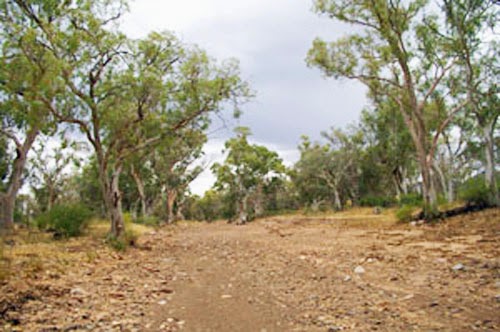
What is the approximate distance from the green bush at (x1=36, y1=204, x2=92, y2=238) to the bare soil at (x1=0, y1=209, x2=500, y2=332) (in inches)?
228

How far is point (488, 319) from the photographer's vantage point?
3.52 metres

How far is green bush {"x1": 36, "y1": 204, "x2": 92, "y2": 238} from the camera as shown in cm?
1416

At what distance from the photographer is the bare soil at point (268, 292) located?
150 inches

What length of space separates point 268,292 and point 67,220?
470 inches

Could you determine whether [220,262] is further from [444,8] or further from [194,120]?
[444,8]

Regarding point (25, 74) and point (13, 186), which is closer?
point (25, 74)

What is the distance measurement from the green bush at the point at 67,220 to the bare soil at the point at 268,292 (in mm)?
5785

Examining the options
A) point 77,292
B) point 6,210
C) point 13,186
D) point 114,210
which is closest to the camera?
point 77,292

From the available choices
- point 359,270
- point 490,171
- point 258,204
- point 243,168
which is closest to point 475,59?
point 490,171

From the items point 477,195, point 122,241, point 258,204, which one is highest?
point 258,204

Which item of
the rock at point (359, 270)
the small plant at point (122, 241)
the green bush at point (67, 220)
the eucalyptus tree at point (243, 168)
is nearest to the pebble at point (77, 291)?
the rock at point (359, 270)

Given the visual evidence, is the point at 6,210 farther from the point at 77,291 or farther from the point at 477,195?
the point at 477,195

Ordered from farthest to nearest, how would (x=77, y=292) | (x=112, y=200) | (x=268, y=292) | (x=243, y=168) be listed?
(x=243, y=168) → (x=112, y=200) → (x=268, y=292) → (x=77, y=292)

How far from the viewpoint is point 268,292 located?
536 centimetres
